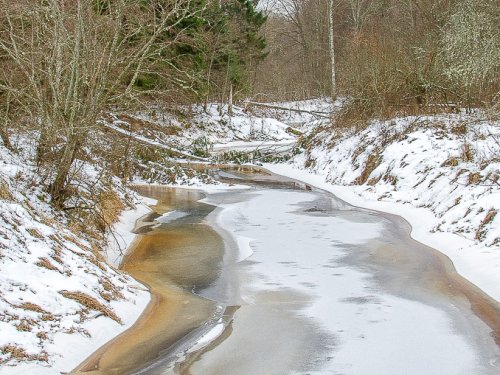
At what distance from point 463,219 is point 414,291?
3639 millimetres

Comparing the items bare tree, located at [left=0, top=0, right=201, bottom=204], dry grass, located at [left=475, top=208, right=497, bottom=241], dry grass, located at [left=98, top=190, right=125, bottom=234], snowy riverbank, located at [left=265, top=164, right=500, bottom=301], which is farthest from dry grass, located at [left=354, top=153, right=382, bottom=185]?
bare tree, located at [left=0, top=0, right=201, bottom=204]

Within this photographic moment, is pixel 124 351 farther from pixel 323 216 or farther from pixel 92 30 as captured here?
pixel 323 216

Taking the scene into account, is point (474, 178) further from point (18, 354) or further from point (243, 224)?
point (18, 354)

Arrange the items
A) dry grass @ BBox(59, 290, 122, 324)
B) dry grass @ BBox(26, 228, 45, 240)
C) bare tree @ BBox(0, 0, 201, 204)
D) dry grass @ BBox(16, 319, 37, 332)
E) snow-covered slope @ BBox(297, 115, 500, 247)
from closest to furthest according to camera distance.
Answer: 1. dry grass @ BBox(16, 319, 37, 332)
2. dry grass @ BBox(59, 290, 122, 324)
3. dry grass @ BBox(26, 228, 45, 240)
4. bare tree @ BBox(0, 0, 201, 204)
5. snow-covered slope @ BBox(297, 115, 500, 247)

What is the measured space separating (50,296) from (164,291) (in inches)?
83.1

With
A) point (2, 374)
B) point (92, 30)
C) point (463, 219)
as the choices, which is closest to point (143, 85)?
point (92, 30)

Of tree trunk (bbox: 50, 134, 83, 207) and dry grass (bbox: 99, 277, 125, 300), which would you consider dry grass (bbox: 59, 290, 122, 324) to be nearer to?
dry grass (bbox: 99, 277, 125, 300)

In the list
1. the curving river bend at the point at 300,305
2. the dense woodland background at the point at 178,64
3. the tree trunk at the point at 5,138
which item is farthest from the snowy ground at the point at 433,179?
the tree trunk at the point at 5,138

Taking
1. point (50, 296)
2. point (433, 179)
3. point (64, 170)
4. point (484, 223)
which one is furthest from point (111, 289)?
point (433, 179)

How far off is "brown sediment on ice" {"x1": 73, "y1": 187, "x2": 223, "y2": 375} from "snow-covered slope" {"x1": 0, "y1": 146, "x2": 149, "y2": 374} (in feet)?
0.59

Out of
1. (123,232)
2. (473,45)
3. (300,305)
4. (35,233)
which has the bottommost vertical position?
(123,232)

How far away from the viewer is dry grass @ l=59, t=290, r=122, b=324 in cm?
640

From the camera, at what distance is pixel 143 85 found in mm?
23891

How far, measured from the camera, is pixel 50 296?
20.2 feet
